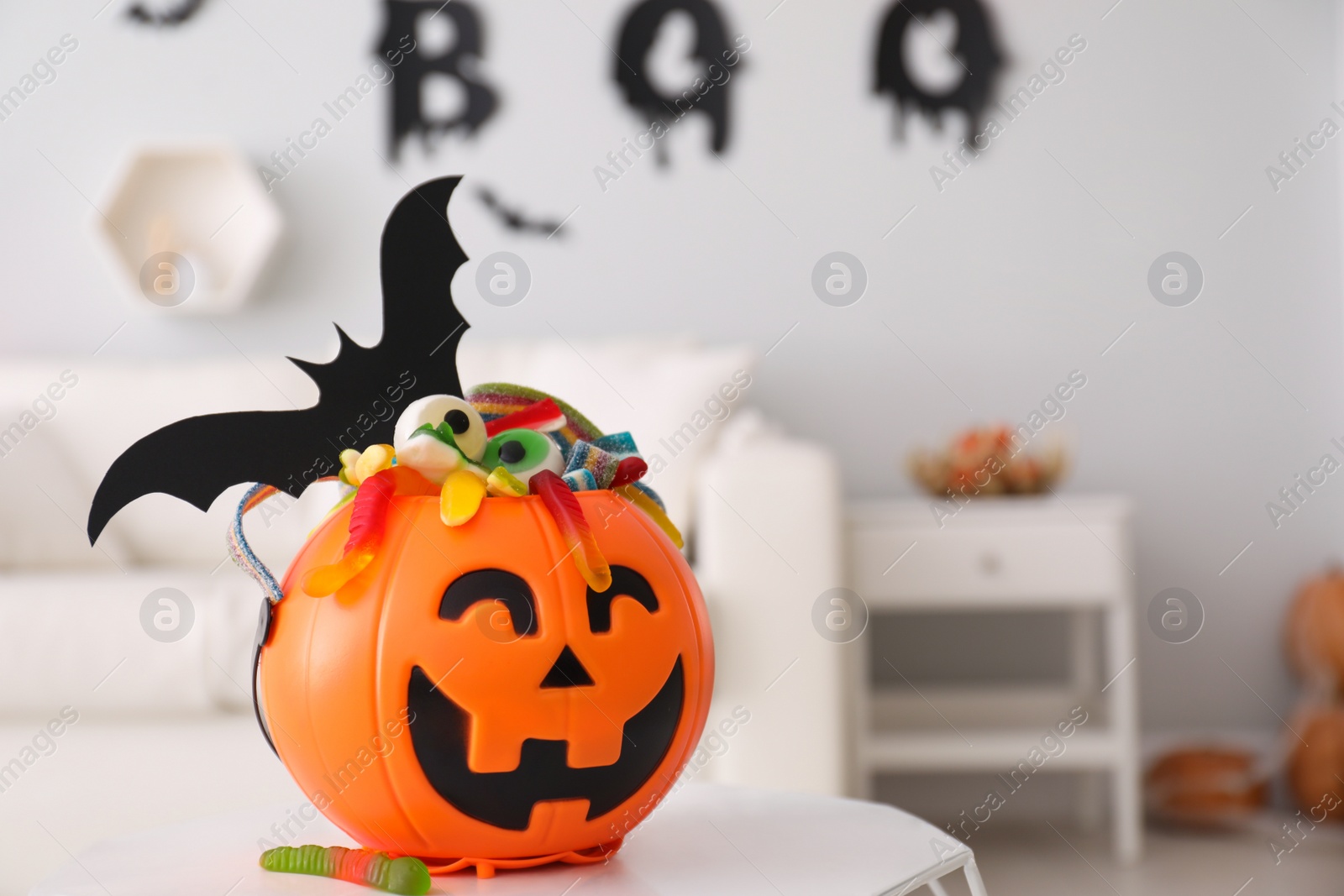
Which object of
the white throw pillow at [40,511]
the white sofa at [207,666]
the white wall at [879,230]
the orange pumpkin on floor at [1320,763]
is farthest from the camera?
the white wall at [879,230]

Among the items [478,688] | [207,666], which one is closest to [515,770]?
[478,688]

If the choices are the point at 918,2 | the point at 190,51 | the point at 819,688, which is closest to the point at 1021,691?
the point at 819,688

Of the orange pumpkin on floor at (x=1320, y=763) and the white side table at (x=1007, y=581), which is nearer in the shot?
the white side table at (x=1007, y=581)

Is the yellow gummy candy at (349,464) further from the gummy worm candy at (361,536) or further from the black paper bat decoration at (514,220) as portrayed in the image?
the black paper bat decoration at (514,220)

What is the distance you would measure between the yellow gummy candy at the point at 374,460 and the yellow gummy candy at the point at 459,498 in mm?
38

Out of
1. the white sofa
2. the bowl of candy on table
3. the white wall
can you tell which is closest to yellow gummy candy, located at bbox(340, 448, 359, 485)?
the white sofa

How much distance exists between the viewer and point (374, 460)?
0.62m

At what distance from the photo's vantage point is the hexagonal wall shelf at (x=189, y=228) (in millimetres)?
2436

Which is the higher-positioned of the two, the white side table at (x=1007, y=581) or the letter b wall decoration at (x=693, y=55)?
the letter b wall decoration at (x=693, y=55)

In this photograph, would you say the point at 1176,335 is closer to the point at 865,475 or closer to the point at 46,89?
the point at 865,475

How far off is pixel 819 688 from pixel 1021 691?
0.83 m

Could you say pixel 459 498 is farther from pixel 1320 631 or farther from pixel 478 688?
pixel 1320 631

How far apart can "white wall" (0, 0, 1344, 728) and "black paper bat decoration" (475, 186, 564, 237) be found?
31 millimetres

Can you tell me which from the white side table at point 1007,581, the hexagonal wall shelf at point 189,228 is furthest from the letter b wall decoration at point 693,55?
the white side table at point 1007,581
